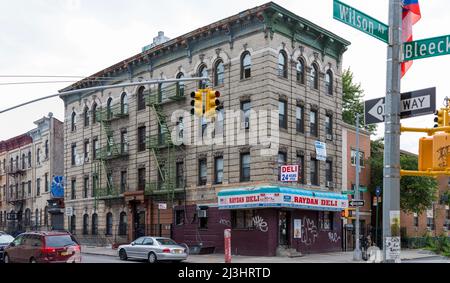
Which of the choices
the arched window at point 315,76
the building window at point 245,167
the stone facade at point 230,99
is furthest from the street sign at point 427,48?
the arched window at point 315,76

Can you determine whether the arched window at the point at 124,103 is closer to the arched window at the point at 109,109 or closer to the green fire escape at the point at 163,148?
the arched window at the point at 109,109

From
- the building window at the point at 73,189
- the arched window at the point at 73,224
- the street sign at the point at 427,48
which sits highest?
the street sign at the point at 427,48

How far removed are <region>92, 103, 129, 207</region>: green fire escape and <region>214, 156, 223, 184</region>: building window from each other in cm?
1009

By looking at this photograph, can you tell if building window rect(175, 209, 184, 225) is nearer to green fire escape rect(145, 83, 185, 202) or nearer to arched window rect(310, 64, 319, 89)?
green fire escape rect(145, 83, 185, 202)

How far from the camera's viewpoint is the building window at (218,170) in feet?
118

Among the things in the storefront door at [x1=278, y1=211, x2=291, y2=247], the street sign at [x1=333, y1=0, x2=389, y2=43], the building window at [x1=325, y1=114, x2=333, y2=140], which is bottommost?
the storefront door at [x1=278, y1=211, x2=291, y2=247]

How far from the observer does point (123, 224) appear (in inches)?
1734

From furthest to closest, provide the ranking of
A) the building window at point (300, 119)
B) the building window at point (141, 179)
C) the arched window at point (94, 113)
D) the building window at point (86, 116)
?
1. the building window at point (86, 116)
2. the arched window at point (94, 113)
3. the building window at point (141, 179)
4. the building window at point (300, 119)

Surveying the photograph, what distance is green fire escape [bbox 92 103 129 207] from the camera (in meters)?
44.5

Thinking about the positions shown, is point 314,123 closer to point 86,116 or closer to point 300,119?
point 300,119

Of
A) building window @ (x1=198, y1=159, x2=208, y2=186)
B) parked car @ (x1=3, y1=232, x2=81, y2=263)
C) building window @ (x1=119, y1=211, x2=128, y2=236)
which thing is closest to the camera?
parked car @ (x1=3, y1=232, x2=81, y2=263)

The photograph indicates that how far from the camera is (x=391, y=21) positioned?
342 inches

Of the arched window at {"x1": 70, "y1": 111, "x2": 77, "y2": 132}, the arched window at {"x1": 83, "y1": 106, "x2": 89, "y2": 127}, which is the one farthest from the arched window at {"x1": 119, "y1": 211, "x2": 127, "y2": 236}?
the arched window at {"x1": 70, "y1": 111, "x2": 77, "y2": 132}

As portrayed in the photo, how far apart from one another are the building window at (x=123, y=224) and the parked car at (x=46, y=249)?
20.9 meters
